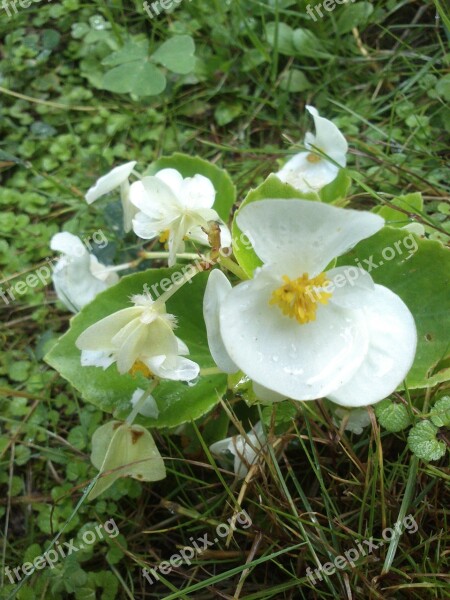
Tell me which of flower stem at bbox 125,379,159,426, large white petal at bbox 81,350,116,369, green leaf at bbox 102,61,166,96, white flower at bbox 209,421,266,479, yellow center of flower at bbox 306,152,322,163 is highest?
yellow center of flower at bbox 306,152,322,163

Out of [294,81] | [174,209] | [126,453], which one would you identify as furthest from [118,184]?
[294,81]

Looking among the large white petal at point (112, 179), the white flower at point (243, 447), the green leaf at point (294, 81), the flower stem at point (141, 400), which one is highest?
the large white petal at point (112, 179)

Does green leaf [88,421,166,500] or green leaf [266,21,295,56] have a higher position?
green leaf [266,21,295,56]

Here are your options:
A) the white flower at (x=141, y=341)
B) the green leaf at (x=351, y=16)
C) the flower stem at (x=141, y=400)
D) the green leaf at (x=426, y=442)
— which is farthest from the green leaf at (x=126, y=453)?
the green leaf at (x=351, y=16)

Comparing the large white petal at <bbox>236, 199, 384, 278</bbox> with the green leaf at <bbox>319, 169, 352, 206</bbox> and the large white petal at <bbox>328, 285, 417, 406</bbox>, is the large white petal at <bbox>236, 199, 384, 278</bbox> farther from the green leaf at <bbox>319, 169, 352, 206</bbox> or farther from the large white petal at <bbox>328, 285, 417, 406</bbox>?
the green leaf at <bbox>319, 169, 352, 206</bbox>

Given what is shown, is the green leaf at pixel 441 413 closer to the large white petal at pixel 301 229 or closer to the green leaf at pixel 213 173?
the large white petal at pixel 301 229

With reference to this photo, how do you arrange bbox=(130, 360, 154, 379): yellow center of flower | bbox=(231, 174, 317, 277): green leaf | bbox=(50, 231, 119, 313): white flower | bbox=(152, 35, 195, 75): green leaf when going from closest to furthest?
bbox=(130, 360, 154, 379): yellow center of flower
bbox=(231, 174, 317, 277): green leaf
bbox=(50, 231, 119, 313): white flower
bbox=(152, 35, 195, 75): green leaf

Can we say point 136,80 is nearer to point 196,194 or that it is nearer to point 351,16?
point 351,16

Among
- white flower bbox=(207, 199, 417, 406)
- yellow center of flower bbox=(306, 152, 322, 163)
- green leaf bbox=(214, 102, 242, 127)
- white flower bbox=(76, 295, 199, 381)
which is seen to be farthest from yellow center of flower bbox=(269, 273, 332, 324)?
green leaf bbox=(214, 102, 242, 127)
